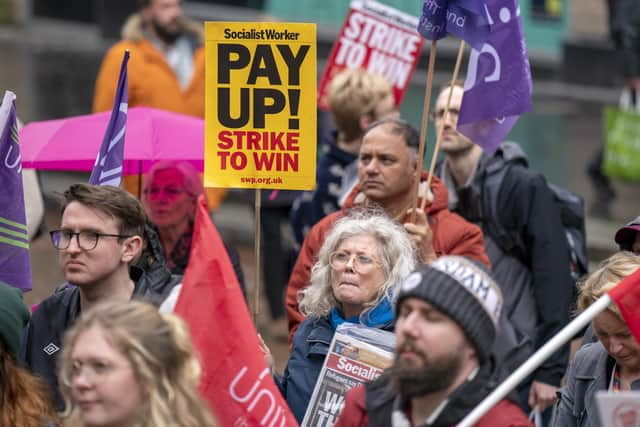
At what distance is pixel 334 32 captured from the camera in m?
19.3

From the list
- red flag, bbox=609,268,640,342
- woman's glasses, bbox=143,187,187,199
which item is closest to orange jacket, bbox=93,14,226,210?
woman's glasses, bbox=143,187,187,199

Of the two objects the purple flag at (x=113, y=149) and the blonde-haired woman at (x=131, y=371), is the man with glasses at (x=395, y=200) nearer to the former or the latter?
the purple flag at (x=113, y=149)

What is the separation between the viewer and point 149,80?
9.90 metres

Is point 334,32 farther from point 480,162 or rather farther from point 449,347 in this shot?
point 449,347

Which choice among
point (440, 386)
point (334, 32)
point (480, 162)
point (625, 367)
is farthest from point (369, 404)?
point (334, 32)

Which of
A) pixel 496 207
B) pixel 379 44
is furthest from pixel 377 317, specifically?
pixel 379 44

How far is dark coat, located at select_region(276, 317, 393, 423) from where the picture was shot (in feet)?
17.3

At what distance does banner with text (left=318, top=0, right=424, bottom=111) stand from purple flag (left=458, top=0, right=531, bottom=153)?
2449mm

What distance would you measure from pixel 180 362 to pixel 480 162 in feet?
10.9

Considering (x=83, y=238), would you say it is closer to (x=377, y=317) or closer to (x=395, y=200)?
(x=377, y=317)

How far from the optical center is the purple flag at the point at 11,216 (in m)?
5.88

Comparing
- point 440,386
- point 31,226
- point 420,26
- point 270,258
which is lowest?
point 270,258

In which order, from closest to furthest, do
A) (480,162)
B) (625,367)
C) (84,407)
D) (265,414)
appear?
(84,407) < (265,414) < (625,367) < (480,162)

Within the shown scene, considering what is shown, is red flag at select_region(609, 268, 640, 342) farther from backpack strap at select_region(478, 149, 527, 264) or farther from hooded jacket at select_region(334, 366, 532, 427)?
backpack strap at select_region(478, 149, 527, 264)
